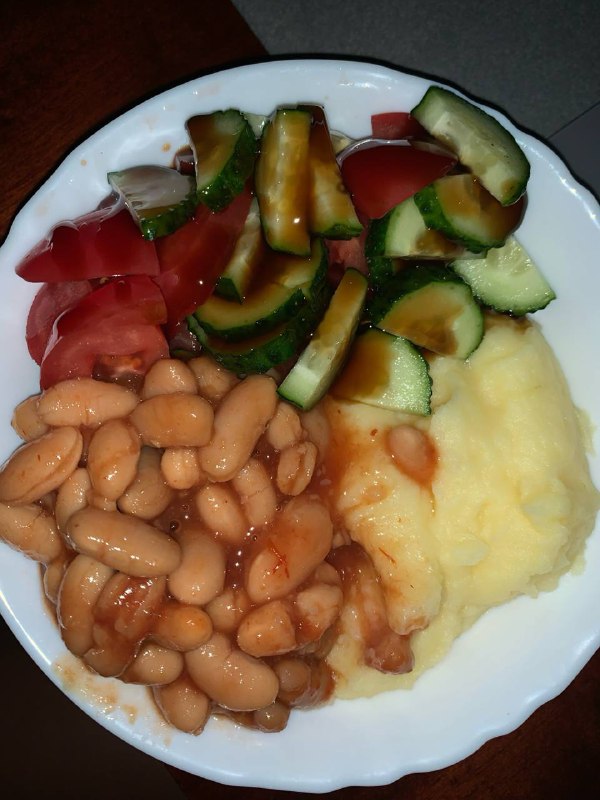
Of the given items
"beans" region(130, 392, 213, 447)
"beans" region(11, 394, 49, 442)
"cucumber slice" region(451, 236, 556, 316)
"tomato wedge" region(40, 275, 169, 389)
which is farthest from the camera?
"cucumber slice" region(451, 236, 556, 316)

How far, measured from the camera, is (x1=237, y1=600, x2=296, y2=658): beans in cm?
239

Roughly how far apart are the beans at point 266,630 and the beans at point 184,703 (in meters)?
0.25

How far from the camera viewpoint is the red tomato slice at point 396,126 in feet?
8.62

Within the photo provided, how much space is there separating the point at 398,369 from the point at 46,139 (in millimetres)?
1746

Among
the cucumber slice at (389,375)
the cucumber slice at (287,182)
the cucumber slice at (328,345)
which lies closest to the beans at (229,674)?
the cucumber slice at (328,345)

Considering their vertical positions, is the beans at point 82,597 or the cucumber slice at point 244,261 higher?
the cucumber slice at point 244,261

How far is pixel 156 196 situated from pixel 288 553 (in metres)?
1.28

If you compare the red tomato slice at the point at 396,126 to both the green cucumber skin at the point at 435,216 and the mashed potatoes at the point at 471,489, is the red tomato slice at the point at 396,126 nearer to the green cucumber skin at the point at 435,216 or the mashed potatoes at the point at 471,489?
the green cucumber skin at the point at 435,216

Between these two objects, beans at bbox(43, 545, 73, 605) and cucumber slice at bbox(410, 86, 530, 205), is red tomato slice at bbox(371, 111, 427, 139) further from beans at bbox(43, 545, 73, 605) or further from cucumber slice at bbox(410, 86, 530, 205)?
beans at bbox(43, 545, 73, 605)

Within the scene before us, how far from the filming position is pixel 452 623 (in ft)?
9.21

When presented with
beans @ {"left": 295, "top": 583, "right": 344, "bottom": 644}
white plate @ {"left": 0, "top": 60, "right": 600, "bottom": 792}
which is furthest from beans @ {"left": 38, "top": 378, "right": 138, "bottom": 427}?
beans @ {"left": 295, "top": 583, "right": 344, "bottom": 644}

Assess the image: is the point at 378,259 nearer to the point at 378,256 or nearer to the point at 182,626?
the point at 378,256

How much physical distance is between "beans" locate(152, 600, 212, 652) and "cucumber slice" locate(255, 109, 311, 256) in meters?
1.23

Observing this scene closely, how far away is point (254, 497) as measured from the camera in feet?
8.11
